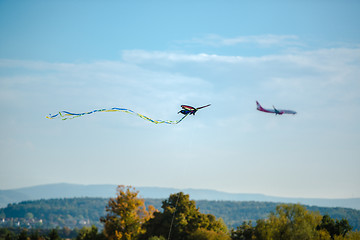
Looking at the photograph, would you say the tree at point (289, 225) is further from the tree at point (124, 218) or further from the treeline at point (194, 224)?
the tree at point (124, 218)

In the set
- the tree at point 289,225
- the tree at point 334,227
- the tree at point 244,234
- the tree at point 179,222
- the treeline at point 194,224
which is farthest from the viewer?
the tree at point 179,222

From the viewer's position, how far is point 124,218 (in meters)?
81.2

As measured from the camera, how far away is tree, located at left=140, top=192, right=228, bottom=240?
80.6 m

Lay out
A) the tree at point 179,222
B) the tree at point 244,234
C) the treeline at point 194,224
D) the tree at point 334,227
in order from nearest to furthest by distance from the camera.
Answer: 1. the treeline at point 194,224
2. the tree at point 334,227
3. the tree at point 244,234
4. the tree at point 179,222

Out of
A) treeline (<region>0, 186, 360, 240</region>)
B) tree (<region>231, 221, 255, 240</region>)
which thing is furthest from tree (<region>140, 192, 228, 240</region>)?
tree (<region>231, 221, 255, 240</region>)

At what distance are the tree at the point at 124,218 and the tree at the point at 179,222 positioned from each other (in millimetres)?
3011

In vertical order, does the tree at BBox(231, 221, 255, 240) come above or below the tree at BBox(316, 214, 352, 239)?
below

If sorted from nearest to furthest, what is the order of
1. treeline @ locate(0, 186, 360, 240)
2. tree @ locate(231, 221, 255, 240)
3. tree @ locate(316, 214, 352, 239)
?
treeline @ locate(0, 186, 360, 240) < tree @ locate(316, 214, 352, 239) < tree @ locate(231, 221, 255, 240)

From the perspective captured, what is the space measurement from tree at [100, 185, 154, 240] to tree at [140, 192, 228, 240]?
3011 millimetres

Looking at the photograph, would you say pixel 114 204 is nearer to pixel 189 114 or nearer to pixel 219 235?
pixel 219 235

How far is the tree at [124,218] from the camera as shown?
81.0 m

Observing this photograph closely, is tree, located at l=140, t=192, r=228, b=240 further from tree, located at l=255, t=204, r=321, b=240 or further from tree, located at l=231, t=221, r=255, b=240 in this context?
tree, located at l=255, t=204, r=321, b=240

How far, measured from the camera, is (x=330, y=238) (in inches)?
2771

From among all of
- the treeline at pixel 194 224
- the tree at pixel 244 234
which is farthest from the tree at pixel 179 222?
the tree at pixel 244 234
